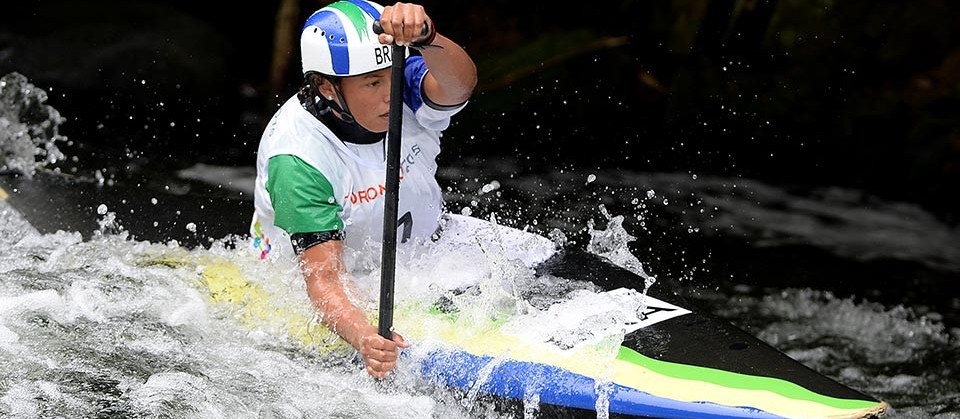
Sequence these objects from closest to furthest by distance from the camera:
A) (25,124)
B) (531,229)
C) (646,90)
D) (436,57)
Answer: (436,57)
(25,124)
(531,229)
(646,90)

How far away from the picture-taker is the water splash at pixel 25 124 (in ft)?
17.5

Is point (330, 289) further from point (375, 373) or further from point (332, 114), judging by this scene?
point (332, 114)

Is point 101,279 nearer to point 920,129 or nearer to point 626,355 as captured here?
point 626,355

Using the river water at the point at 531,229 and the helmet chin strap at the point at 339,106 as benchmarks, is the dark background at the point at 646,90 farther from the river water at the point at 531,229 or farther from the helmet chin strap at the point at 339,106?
the helmet chin strap at the point at 339,106

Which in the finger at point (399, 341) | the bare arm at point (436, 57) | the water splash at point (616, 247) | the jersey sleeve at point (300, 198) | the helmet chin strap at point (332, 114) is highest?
the bare arm at point (436, 57)

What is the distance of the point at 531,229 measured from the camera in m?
5.96

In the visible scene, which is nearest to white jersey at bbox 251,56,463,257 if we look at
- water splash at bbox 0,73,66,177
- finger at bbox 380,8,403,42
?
finger at bbox 380,8,403,42

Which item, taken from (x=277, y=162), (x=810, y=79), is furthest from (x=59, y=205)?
(x=810, y=79)

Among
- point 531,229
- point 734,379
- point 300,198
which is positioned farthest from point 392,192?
point 531,229

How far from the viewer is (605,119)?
783cm

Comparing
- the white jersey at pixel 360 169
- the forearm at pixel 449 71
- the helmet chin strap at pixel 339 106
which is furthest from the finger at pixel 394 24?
the white jersey at pixel 360 169

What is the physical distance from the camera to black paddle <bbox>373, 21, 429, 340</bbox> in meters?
3.09

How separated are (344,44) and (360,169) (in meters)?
0.45

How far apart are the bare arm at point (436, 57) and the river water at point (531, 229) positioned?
726 millimetres
